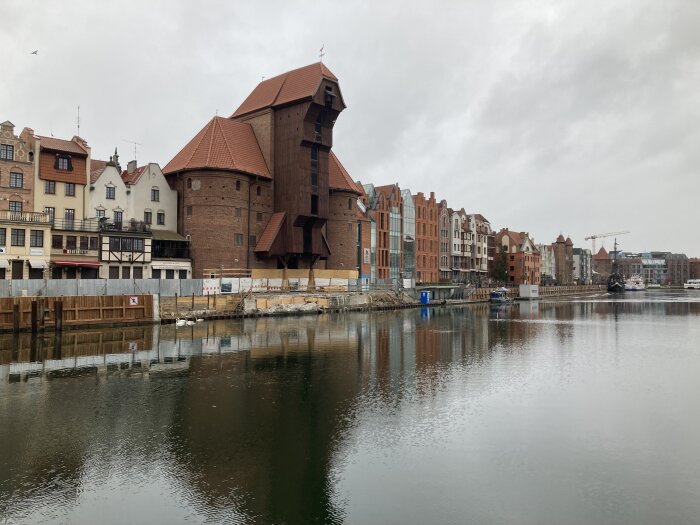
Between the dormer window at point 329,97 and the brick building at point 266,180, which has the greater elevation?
the dormer window at point 329,97

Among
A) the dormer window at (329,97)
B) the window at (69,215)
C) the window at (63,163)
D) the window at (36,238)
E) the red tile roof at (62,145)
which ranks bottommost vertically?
the window at (36,238)

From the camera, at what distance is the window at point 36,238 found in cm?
5003

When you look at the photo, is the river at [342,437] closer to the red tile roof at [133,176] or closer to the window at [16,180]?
the window at [16,180]

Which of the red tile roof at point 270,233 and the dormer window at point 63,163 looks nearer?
the dormer window at point 63,163

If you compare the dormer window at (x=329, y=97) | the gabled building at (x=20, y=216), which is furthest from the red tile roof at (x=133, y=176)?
the dormer window at (x=329, y=97)

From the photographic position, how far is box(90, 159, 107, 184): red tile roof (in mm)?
59594

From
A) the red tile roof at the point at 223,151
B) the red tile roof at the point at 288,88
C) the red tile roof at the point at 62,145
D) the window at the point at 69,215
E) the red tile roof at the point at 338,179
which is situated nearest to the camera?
the red tile roof at the point at 62,145

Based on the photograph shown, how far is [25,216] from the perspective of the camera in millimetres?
50406

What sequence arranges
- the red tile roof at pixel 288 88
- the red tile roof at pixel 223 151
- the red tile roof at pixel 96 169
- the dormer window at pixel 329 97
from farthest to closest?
the dormer window at pixel 329 97 < the red tile roof at pixel 288 88 < the red tile roof at pixel 223 151 < the red tile roof at pixel 96 169

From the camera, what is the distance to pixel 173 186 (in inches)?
2670

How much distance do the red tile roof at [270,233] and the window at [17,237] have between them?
83.9 ft

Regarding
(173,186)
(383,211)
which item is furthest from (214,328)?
(383,211)

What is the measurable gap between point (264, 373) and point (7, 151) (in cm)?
4195

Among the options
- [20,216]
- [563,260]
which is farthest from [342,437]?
[563,260]
